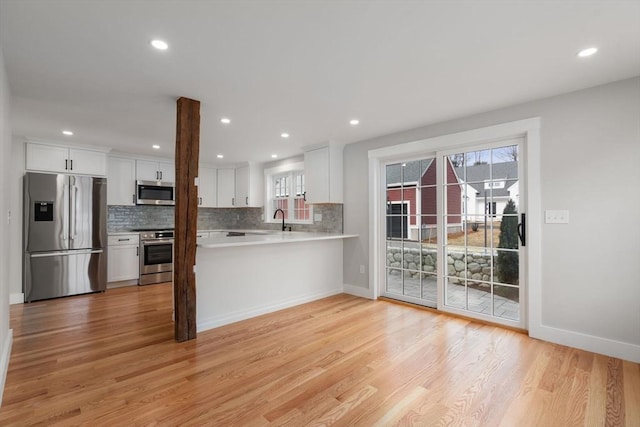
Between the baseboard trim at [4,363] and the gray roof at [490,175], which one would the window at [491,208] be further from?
the baseboard trim at [4,363]

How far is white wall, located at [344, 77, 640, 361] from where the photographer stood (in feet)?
8.14

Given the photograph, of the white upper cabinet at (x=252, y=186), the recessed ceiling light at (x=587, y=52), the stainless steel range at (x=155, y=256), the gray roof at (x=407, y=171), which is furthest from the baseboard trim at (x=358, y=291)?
the recessed ceiling light at (x=587, y=52)

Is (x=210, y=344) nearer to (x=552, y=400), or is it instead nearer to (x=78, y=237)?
(x=552, y=400)

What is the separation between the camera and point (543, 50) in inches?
81.5

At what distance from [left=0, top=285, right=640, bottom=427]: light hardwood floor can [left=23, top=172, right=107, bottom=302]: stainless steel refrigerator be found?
3.43 feet

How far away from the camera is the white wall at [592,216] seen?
2480 millimetres

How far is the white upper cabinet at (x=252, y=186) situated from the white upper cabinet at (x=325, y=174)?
1.77m

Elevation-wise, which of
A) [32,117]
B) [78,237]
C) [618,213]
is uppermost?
[32,117]

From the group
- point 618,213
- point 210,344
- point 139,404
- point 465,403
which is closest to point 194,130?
point 210,344

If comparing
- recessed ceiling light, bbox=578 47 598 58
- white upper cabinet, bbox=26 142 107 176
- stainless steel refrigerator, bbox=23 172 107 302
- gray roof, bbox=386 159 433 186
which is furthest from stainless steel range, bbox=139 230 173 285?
recessed ceiling light, bbox=578 47 598 58

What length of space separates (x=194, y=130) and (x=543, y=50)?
287cm

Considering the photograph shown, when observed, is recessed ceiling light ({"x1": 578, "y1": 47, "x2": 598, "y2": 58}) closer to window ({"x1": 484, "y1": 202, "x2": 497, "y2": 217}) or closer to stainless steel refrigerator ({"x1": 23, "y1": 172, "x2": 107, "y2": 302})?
window ({"x1": 484, "y1": 202, "x2": 497, "y2": 217})

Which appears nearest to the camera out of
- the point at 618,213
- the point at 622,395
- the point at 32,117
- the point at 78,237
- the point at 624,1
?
the point at 624,1

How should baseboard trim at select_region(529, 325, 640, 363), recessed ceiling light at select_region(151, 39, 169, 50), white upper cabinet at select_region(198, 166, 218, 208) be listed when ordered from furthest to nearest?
white upper cabinet at select_region(198, 166, 218, 208)
baseboard trim at select_region(529, 325, 640, 363)
recessed ceiling light at select_region(151, 39, 169, 50)
